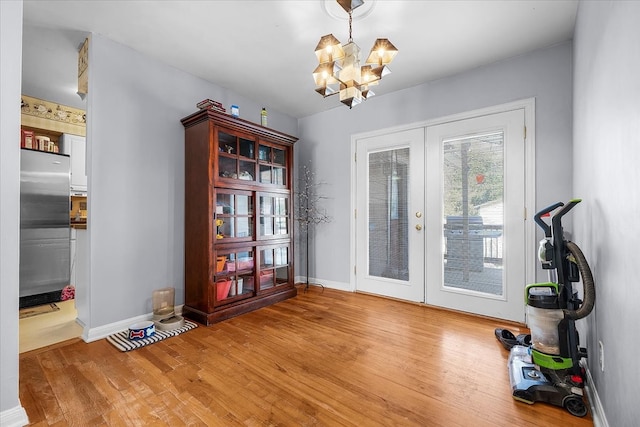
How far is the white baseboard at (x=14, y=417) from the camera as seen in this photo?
1382 mm

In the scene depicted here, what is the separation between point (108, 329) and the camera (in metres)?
2.47

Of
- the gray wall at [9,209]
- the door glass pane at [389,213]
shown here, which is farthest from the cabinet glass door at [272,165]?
the gray wall at [9,209]

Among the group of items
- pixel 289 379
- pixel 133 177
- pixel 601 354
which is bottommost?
pixel 289 379

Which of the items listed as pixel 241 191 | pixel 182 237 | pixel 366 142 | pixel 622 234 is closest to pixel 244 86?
pixel 241 191

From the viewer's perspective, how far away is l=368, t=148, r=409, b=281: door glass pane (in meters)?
3.48

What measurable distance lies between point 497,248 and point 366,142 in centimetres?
200

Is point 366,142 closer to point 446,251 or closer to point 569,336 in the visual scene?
point 446,251

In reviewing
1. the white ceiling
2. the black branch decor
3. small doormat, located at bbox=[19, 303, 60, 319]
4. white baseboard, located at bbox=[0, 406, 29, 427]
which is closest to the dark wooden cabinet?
the white ceiling

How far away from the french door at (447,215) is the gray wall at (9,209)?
3.19 metres

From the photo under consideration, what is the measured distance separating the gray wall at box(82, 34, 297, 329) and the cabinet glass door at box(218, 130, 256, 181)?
0.49 meters

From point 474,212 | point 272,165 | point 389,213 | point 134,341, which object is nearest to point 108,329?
point 134,341

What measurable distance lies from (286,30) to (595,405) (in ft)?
10.6

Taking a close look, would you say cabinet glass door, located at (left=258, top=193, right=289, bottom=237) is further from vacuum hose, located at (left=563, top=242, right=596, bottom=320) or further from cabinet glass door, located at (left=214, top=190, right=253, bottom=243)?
vacuum hose, located at (left=563, top=242, right=596, bottom=320)

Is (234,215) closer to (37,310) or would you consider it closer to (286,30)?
(286,30)
